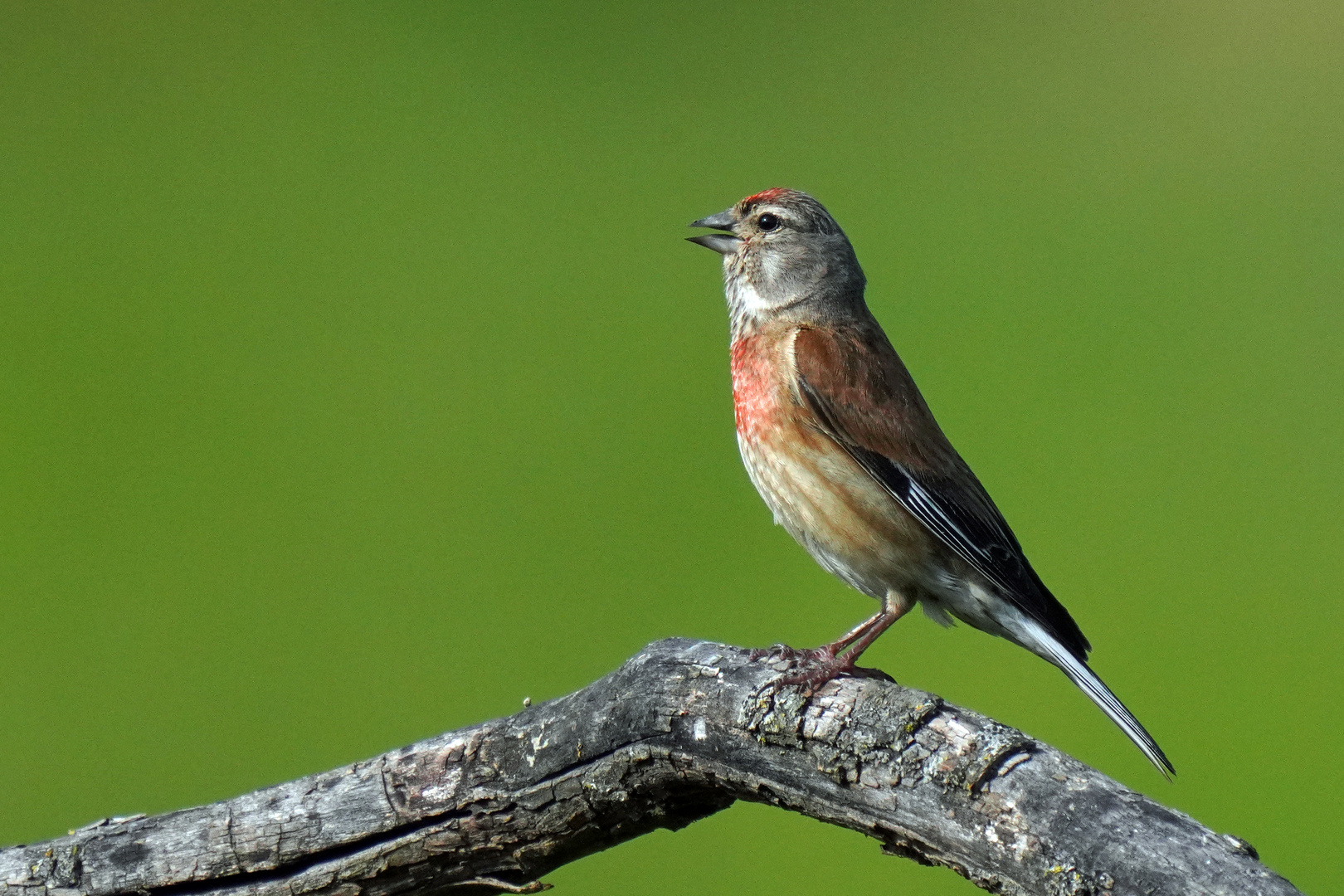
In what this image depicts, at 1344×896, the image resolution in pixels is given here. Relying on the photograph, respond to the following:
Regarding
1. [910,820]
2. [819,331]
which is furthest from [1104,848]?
[819,331]

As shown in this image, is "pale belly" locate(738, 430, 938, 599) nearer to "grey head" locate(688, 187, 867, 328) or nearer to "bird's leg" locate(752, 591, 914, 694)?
"bird's leg" locate(752, 591, 914, 694)

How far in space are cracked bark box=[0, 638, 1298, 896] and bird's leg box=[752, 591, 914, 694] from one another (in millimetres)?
51

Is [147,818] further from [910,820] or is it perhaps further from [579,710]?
[910,820]

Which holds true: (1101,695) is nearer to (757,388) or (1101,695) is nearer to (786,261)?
(757,388)

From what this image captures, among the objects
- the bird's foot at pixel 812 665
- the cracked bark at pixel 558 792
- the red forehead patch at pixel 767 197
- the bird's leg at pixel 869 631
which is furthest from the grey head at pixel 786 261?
the cracked bark at pixel 558 792

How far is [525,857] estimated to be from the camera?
9.62 feet

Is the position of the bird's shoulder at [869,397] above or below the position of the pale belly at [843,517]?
above

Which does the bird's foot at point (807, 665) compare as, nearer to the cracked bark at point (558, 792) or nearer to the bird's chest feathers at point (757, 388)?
the cracked bark at point (558, 792)

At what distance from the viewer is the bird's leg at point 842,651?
2.89 m

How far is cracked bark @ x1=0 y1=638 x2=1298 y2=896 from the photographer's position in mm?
2650

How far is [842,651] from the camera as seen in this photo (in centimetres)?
351

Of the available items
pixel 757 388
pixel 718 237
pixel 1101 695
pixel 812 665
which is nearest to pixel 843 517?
pixel 757 388

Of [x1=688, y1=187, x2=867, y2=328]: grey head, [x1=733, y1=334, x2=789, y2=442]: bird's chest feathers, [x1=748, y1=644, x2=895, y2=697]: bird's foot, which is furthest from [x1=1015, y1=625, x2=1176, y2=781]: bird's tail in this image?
[x1=688, y1=187, x2=867, y2=328]: grey head

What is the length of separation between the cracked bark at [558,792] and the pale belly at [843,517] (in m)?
0.72
